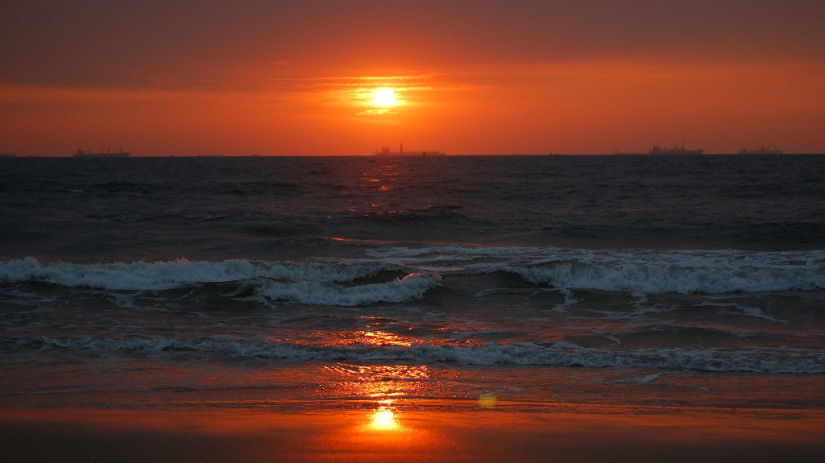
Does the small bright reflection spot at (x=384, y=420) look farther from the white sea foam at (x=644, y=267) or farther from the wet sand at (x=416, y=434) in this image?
the white sea foam at (x=644, y=267)

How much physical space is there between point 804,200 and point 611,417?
91.4ft

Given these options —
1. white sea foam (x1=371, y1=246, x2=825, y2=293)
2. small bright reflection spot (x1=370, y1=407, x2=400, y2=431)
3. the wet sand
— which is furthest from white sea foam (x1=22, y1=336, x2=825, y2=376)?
white sea foam (x1=371, y1=246, x2=825, y2=293)

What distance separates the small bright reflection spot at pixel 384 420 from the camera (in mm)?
5250

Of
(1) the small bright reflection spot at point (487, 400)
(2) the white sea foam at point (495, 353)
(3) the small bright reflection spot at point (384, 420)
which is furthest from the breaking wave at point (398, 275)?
(3) the small bright reflection spot at point (384, 420)

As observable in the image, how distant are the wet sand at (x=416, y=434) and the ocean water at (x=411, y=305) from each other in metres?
0.37

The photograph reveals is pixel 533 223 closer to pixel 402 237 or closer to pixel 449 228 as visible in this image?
pixel 449 228

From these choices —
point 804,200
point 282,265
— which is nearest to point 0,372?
point 282,265

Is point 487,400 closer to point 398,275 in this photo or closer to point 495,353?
point 495,353

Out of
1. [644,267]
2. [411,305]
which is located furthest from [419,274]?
[644,267]

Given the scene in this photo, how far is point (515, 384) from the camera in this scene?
22.2 feet

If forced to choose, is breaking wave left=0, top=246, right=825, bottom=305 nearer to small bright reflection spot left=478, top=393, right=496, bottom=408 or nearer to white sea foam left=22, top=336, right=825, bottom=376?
white sea foam left=22, top=336, right=825, bottom=376

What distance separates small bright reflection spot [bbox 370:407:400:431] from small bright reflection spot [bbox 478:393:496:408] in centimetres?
90

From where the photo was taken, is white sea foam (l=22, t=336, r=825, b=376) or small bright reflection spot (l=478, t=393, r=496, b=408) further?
white sea foam (l=22, t=336, r=825, b=376)

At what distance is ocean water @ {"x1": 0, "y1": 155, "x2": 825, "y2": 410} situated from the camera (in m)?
6.70
